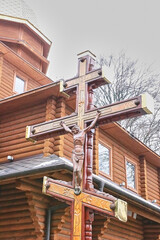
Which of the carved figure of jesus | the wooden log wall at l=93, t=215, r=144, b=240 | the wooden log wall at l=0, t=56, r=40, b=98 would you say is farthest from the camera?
the wooden log wall at l=0, t=56, r=40, b=98

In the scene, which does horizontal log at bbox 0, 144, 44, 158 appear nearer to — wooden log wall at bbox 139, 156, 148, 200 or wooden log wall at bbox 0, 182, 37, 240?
wooden log wall at bbox 0, 182, 37, 240

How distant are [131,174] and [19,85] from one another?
5698 millimetres

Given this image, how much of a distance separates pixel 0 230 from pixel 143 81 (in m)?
13.3

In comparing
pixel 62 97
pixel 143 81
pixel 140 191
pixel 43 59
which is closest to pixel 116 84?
pixel 143 81

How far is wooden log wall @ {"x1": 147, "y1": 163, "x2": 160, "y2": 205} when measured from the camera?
13195 mm

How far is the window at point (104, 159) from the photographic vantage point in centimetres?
1064

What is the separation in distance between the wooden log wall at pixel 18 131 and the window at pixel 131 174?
4276mm

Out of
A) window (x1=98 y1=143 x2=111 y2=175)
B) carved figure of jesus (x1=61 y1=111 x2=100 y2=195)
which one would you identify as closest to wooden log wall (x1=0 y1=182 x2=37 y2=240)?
window (x1=98 y1=143 x2=111 y2=175)

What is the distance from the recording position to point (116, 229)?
402 inches

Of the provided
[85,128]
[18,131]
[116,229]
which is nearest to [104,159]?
[116,229]

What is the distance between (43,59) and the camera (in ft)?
54.4

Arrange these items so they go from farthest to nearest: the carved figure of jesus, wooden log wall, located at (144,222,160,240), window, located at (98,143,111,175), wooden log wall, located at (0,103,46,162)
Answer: wooden log wall, located at (144,222,160,240)
window, located at (98,143,111,175)
wooden log wall, located at (0,103,46,162)
the carved figure of jesus

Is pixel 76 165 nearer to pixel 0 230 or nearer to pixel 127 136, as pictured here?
pixel 0 230

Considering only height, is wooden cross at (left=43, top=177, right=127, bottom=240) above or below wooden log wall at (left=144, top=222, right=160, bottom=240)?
below
